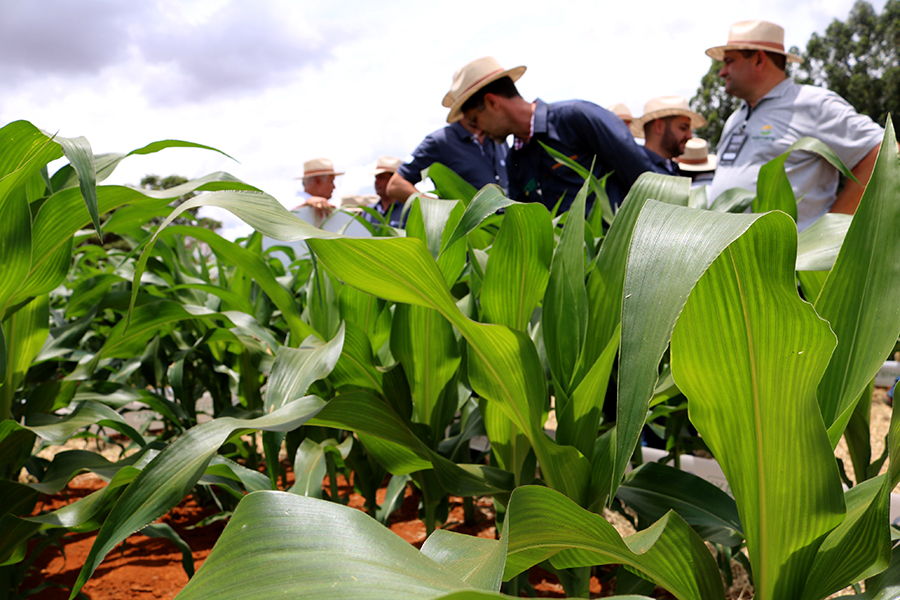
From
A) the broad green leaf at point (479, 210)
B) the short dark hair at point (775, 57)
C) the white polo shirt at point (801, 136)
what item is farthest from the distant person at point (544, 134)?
the broad green leaf at point (479, 210)

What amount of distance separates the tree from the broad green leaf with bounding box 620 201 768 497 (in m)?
18.0

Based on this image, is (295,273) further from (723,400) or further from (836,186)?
(836,186)

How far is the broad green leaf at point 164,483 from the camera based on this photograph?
35 cm

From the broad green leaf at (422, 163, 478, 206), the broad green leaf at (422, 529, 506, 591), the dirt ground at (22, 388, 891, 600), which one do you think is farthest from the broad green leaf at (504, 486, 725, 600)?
the broad green leaf at (422, 163, 478, 206)

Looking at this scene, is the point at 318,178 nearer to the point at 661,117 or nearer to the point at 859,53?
the point at 661,117

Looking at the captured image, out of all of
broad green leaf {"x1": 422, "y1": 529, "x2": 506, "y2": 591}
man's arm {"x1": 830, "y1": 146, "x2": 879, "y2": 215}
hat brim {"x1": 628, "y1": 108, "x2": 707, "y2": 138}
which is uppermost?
hat brim {"x1": 628, "y1": 108, "x2": 707, "y2": 138}

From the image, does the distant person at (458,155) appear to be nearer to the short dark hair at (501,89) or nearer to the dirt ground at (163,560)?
the short dark hair at (501,89)

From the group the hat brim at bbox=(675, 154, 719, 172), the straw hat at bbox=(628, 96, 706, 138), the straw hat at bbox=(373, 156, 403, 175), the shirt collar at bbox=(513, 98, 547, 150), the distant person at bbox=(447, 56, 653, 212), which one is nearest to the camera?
the distant person at bbox=(447, 56, 653, 212)

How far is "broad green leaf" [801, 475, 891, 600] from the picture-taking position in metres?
0.31

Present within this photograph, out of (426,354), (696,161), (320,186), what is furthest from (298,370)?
Answer: (696,161)

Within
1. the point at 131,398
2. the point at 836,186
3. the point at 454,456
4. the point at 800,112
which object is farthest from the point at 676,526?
the point at 800,112

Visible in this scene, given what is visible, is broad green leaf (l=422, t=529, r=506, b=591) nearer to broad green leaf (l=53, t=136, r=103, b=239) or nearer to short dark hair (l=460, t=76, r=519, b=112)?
broad green leaf (l=53, t=136, r=103, b=239)

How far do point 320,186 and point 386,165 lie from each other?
475mm

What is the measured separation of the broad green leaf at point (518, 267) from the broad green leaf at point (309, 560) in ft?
1.09
